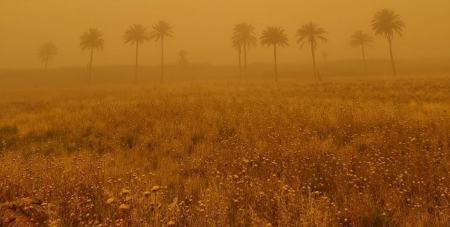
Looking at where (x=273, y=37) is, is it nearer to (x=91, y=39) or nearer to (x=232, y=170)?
(x=91, y=39)

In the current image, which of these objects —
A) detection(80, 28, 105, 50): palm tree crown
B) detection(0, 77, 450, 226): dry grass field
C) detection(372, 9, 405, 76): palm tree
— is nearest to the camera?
detection(0, 77, 450, 226): dry grass field

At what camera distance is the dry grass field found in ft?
14.8

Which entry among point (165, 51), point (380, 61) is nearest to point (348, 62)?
point (380, 61)

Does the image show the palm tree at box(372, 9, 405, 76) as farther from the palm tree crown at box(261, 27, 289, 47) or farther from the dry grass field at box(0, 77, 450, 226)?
the dry grass field at box(0, 77, 450, 226)

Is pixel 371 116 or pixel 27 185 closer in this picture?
pixel 27 185

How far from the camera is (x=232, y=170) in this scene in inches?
258

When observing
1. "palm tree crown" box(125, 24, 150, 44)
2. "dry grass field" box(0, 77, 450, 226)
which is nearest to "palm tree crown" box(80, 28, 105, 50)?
"palm tree crown" box(125, 24, 150, 44)

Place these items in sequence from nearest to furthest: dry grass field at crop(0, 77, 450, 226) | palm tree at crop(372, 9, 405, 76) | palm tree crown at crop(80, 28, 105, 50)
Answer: dry grass field at crop(0, 77, 450, 226)
palm tree at crop(372, 9, 405, 76)
palm tree crown at crop(80, 28, 105, 50)

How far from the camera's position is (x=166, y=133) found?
10.5 m

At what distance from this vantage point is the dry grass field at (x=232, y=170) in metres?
4.51

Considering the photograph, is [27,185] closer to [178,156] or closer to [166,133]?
[178,156]

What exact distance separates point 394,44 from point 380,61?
12094cm

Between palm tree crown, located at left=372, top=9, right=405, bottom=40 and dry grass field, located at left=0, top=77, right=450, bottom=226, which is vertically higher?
palm tree crown, located at left=372, top=9, right=405, bottom=40

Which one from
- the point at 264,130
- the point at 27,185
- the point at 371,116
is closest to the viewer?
the point at 27,185
